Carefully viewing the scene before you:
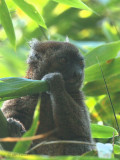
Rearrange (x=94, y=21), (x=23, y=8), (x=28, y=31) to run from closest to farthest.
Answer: (x=23, y=8), (x=28, y=31), (x=94, y=21)

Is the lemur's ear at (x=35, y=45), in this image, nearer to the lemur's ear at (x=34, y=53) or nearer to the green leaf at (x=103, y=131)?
the lemur's ear at (x=34, y=53)

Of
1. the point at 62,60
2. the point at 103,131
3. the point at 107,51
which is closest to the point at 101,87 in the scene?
the point at 107,51

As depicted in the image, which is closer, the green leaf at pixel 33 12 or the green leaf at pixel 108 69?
the green leaf at pixel 33 12

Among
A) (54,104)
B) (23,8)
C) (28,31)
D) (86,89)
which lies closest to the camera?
(23,8)

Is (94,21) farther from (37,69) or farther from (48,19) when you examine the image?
(37,69)

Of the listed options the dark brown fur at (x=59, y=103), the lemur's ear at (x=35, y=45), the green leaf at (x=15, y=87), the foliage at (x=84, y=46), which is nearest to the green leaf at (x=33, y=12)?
the foliage at (x=84, y=46)

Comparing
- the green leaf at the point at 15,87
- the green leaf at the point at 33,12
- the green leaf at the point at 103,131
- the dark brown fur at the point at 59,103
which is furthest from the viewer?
the dark brown fur at the point at 59,103

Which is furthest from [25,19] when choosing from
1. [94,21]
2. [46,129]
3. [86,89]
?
[46,129]
